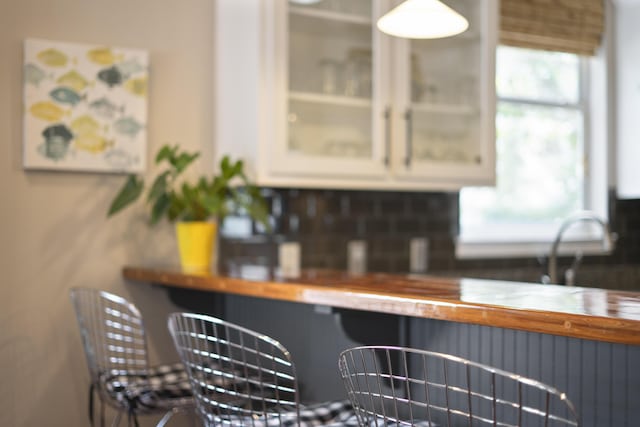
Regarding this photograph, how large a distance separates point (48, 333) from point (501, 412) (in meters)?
1.82

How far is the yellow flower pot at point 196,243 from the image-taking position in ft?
10.4

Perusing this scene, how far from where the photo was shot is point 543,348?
1905 mm

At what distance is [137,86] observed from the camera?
327cm

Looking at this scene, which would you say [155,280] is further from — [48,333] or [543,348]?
[543,348]

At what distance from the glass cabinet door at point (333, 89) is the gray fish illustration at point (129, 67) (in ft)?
1.91

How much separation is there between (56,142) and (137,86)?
15.0 inches

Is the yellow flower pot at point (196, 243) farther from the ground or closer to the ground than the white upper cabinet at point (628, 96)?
closer to the ground

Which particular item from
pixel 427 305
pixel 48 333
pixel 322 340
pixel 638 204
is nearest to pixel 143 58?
pixel 48 333

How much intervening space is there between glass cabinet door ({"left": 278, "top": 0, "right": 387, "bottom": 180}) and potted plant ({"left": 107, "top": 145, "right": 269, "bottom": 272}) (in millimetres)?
248

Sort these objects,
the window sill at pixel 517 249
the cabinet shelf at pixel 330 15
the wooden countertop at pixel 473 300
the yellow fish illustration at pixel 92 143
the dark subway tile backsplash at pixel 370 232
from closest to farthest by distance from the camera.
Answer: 1. the wooden countertop at pixel 473 300
2. the yellow fish illustration at pixel 92 143
3. the cabinet shelf at pixel 330 15
4. the dark subway tile backsplash at pixel 370 232
5. the window sill at pixel 517 249

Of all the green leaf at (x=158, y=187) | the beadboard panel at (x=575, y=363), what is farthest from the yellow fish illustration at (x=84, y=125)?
the beadboard panel at (x=575, y=363)

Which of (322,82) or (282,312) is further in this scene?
(322,82)

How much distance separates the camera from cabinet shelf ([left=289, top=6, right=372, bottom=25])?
327 cm

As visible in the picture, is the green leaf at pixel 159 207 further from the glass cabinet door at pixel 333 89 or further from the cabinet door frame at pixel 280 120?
the glass cabinet door at pixel 333 89
